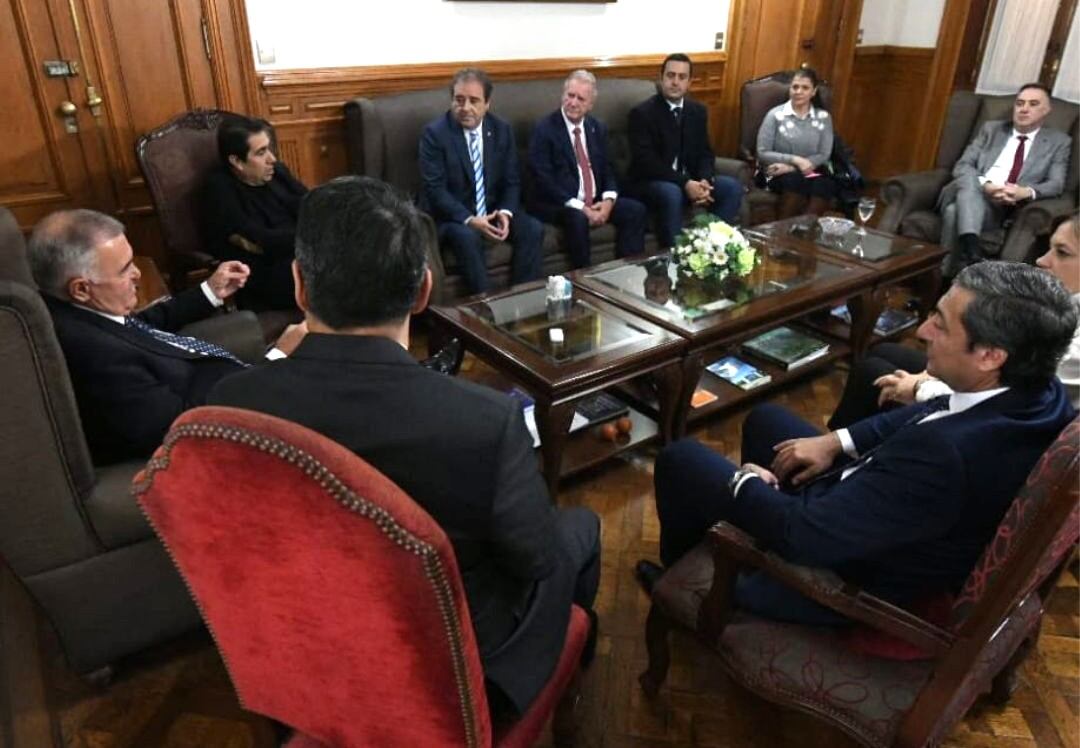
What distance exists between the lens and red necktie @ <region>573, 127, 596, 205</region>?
3.62 meters

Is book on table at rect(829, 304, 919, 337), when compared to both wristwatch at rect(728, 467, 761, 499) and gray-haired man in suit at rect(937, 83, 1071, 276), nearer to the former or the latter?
gray-haired man in suit at rect(937, 83, 1071, 276)

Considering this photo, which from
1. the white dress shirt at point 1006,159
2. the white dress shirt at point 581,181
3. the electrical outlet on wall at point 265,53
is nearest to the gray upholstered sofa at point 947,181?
the white dress shirt at point 1006,159

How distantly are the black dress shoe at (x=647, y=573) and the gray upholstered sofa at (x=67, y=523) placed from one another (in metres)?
1.07

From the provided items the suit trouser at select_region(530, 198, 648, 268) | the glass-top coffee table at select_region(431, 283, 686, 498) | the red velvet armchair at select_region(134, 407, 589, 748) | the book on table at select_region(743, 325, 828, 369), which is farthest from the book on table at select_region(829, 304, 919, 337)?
the red velvet armchair at select_region(134, 407, 589, 748)

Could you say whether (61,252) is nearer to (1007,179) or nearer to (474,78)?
(474,78)

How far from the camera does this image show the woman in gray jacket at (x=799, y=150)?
4074mm

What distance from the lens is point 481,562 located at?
1.03 m

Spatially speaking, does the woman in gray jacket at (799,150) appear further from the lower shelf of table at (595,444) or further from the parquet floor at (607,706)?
the parquet floor at (607,706)

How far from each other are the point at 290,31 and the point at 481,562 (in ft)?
9.85

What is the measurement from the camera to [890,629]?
1128mm

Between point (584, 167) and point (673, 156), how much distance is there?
1.93ft

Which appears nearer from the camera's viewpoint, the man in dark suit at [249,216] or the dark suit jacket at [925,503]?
the dark suit jacket at [925,503]

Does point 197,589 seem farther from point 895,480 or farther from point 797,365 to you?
point 797,365

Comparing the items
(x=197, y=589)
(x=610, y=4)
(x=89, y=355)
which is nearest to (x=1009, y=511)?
(x=197, y=589)
